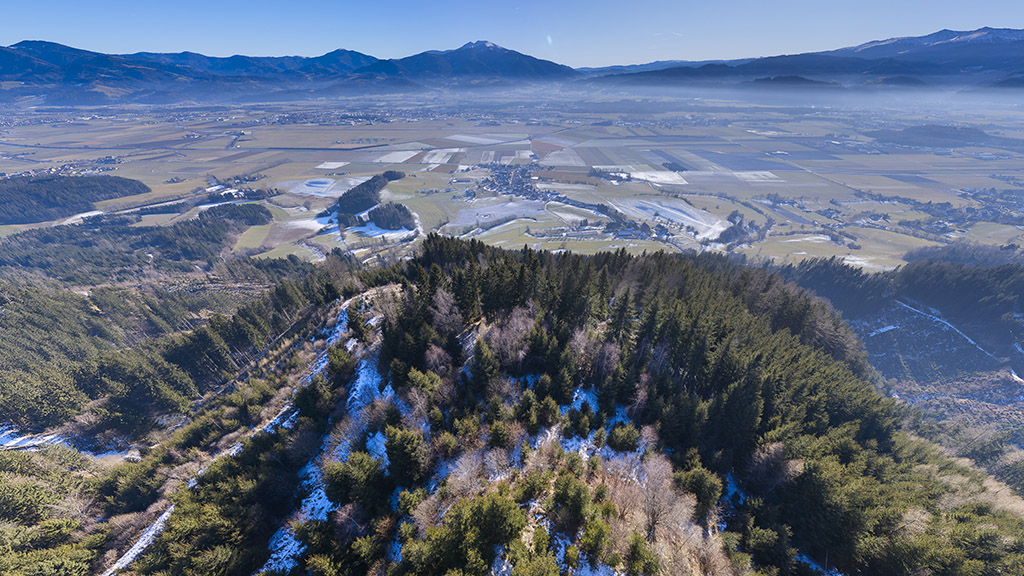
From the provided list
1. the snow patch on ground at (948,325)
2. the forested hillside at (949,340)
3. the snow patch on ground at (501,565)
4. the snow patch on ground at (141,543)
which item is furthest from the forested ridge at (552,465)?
the snow patch on ground at (948,325)

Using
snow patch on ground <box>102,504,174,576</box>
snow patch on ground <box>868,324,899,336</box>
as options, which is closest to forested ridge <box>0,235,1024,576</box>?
snow patch on ground <box>102,504,174,576</box>

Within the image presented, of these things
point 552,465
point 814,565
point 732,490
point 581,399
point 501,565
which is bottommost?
point 814,565

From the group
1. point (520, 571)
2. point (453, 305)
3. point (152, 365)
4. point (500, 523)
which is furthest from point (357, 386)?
point (152, 365)

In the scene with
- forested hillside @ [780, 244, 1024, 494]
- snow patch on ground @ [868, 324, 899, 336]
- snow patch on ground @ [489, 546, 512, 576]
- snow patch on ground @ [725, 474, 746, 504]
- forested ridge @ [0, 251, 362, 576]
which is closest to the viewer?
snow patch on ground @ [489, 546, 512, 576]

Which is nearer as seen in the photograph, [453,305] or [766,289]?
[453,305]

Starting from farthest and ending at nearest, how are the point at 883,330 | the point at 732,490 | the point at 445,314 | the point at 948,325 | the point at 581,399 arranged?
1. the point at 883,330
2. the point at 948,325
3. the point at 445,314
4. the point at 581,399
5. the point at 732,490

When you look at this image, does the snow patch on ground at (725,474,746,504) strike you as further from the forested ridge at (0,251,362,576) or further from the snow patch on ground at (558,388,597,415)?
the forested ridge at (0,251,362,576)

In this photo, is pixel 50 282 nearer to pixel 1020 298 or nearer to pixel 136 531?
pixel 136 531

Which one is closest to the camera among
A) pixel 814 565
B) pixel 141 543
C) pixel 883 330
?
pixel 814 565

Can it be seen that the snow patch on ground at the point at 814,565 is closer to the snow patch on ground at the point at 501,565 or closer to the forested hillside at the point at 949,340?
the snow patch on ground at the point at 501,565

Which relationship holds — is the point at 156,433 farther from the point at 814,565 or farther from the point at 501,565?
the point at 814,565

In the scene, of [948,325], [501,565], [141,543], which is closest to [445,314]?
[501,565]
